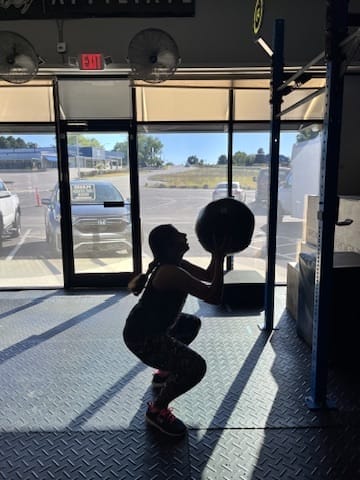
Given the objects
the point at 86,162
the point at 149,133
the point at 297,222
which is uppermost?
the point at 149,133

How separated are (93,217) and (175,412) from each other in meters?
2.95

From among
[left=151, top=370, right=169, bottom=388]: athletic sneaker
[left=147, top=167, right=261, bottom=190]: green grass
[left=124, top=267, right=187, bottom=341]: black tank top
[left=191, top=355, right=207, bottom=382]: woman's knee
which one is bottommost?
[left=151, top=370, right=169, bottom=388]: athletic sneaker

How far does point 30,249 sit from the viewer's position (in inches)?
189

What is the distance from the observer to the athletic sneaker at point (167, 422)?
2027 mm

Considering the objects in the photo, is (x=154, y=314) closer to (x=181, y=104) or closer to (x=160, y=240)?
(x=160, y=240)

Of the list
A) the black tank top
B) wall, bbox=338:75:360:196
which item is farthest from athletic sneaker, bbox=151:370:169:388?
wall, bbox=338:75:360:196

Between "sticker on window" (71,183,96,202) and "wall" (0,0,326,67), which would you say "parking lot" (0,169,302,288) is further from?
"wall" (0,0,326,67)

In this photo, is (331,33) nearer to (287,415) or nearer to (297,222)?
(287,415)

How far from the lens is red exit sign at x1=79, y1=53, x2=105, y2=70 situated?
12.7 feet

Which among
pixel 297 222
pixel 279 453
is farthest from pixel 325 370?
pixel 297 222

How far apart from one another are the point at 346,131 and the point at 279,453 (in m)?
3.79

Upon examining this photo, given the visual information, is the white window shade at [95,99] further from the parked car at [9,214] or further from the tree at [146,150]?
the parked car at [9,214]

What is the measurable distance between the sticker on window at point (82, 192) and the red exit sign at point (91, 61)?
4.31 feet

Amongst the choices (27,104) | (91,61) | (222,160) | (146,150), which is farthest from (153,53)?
(27,104)
